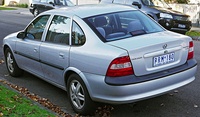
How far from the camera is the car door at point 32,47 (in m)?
5.96

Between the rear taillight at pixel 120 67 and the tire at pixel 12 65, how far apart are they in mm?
3325

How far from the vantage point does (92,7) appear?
5660mm

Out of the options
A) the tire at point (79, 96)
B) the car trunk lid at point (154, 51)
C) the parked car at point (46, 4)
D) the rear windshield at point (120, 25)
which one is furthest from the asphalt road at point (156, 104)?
the parked car at point (46, 4)

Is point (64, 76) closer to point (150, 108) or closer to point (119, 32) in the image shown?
point (119, 32)

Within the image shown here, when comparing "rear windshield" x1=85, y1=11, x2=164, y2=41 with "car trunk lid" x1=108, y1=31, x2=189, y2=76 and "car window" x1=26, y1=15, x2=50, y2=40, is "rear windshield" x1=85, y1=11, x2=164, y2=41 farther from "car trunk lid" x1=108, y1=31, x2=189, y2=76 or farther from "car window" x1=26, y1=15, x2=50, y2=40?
"car window" x1=26, y1=15, x2=50, y2=40

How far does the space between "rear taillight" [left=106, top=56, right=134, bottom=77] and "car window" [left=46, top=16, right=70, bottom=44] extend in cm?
119

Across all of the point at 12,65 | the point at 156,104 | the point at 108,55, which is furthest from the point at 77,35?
the point at 12,65

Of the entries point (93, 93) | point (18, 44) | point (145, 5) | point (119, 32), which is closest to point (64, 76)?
point (93, 93)

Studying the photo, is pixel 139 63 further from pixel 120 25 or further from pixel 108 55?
pixel 120 25

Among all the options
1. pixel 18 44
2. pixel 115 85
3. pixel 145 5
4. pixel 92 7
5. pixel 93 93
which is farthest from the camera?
pixel 145 5

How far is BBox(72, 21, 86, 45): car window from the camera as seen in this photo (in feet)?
16.1

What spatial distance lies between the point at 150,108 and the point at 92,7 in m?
1.99

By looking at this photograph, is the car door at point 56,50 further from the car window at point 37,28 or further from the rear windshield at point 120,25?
the rear windshield at point 120,25

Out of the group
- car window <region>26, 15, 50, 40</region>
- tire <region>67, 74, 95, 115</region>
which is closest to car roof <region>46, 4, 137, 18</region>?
car window <region>26, 15, 50, 40</region>
